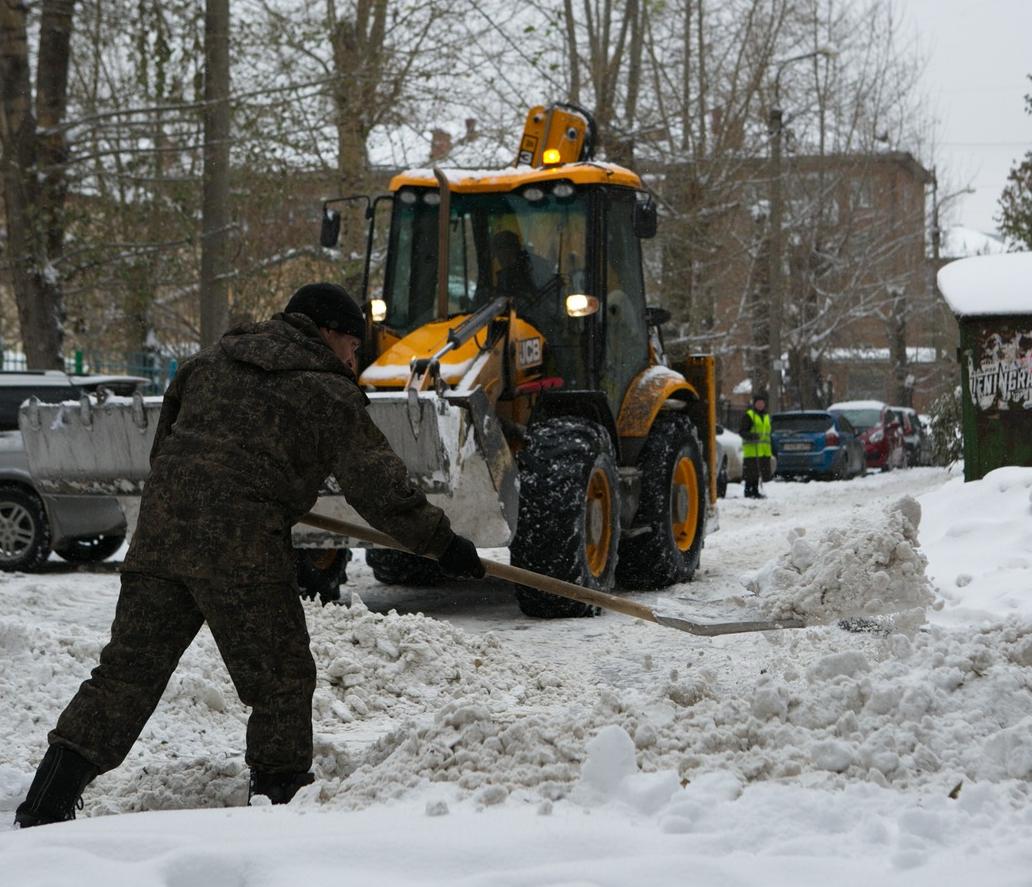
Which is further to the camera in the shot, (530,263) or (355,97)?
(355,97)

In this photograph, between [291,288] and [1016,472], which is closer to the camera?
[1016,472]

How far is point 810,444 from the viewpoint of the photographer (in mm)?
26359

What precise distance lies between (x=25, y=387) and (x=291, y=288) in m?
10.4

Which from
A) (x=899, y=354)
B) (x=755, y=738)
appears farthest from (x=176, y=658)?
(x=899, y=354)

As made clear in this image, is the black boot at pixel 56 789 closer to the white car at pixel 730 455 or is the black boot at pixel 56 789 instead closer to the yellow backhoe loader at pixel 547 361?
the yellow backhoe loader at pixel 547 361

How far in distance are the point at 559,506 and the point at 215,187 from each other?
19.2ft

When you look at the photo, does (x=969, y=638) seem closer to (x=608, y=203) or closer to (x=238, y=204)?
(x=608, y=203)

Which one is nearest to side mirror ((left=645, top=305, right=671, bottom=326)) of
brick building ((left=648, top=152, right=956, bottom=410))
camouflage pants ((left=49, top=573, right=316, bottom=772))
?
camouflage pants ((left=49, top=573, right=316, bottom=772))

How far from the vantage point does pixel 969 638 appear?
17.7 feet

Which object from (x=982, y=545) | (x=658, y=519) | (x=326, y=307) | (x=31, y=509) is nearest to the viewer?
(x=326, y=307)

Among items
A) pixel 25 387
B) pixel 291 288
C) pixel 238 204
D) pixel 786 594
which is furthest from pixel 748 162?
pixel 786 594

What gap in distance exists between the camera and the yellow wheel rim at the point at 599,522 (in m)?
9.27

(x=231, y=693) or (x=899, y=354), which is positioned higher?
(x=899, y=354)

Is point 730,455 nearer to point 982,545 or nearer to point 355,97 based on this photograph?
point 355,97
